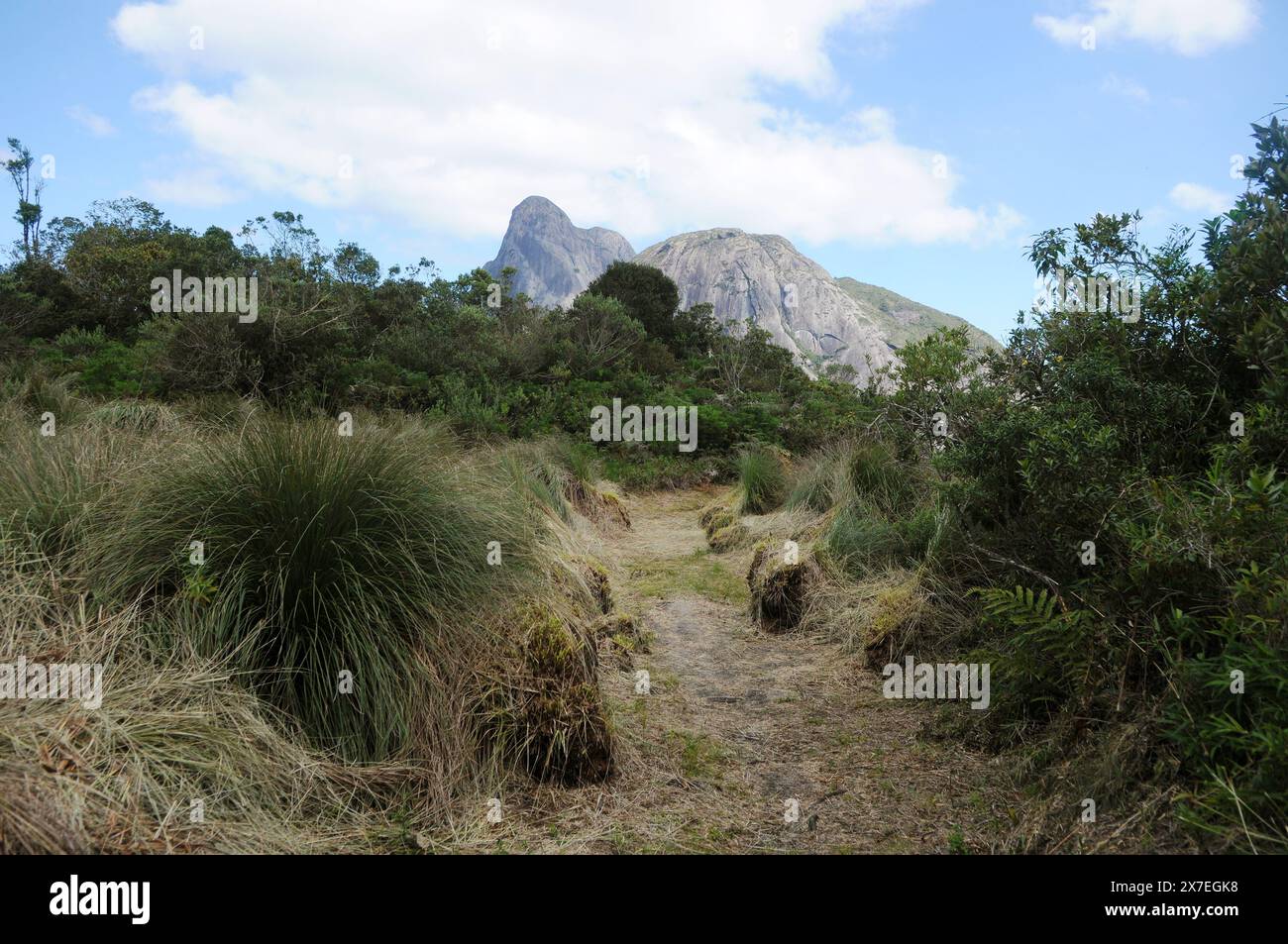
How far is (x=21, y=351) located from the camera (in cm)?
1289

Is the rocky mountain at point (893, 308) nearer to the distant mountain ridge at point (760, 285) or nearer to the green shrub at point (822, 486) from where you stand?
the distant mountain ridge at point (760, 285)

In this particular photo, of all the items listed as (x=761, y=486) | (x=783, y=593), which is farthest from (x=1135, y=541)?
(x=761, y=486)

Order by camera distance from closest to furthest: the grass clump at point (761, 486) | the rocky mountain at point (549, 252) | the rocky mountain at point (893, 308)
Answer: the grass clump at point (761, 486) → the rocky mountain at point (893, 308) → the rocky mountain at point (549, 252)

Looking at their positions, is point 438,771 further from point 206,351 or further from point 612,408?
point 612,408

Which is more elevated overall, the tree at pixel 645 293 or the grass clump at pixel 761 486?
the tree at pixel 645 293

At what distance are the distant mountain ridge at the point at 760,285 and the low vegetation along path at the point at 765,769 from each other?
8723 centimetres

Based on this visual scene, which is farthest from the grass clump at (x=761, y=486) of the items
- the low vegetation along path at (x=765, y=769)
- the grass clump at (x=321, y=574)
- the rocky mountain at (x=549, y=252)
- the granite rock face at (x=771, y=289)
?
the rocky mountain at (x=549, y=252)

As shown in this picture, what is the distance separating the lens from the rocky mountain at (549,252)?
126688 mm

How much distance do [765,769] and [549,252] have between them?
134150mm

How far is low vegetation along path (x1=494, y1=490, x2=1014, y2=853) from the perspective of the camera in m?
2.90

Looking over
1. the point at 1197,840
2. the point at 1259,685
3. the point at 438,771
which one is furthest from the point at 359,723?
the point at 1259,685

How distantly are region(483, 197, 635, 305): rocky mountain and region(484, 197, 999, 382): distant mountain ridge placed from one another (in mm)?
175

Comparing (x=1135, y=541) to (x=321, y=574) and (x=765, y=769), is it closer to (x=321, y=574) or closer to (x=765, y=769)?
(x=765, y=769)

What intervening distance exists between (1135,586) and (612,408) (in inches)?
538
